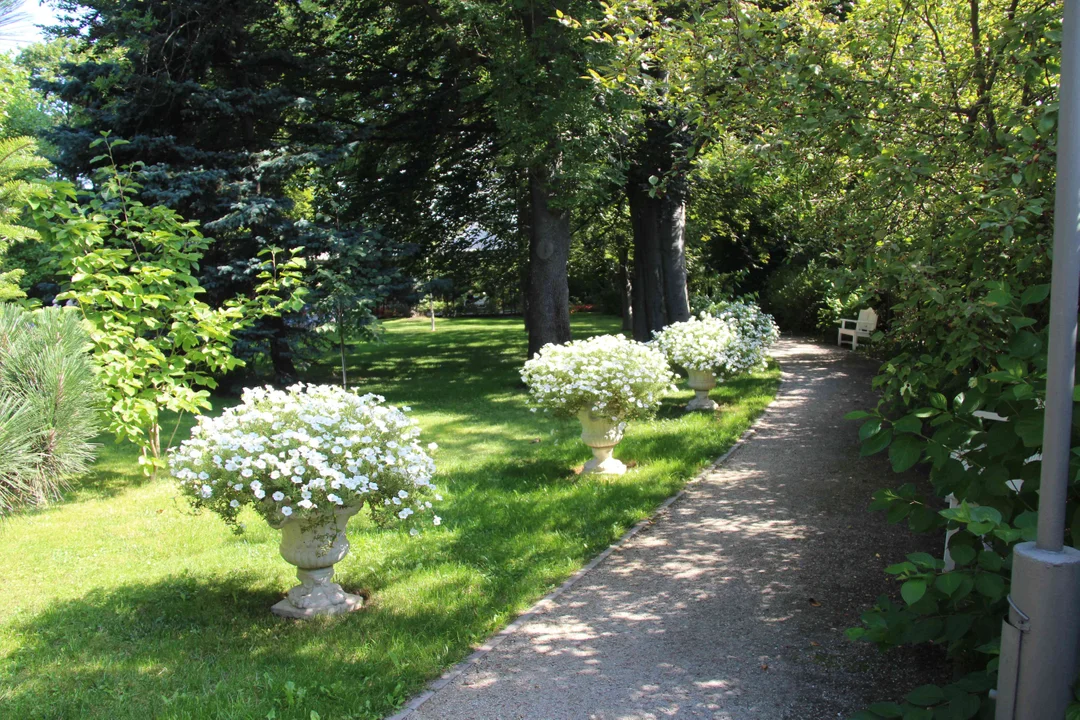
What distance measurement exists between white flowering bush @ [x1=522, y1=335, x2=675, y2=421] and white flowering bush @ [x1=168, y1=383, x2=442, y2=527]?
2.66 metres

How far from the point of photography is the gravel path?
341cm

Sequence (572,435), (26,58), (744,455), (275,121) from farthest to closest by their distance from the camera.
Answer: (26,58), (275,121), (572,435), (744,455)

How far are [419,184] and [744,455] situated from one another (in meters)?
9.51

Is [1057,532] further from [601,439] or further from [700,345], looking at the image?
[700,345]

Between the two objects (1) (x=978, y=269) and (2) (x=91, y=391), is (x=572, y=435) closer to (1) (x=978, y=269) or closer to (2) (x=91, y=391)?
(2) (x=91, y=391)

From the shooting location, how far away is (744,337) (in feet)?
35.8

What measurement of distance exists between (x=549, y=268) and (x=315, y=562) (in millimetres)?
9247

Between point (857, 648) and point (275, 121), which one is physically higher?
point (275, 121)

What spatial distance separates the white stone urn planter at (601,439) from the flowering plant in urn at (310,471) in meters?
2.84

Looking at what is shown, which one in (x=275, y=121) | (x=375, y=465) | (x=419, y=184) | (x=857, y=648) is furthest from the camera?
(x=419, y=184)

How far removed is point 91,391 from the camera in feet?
18.4

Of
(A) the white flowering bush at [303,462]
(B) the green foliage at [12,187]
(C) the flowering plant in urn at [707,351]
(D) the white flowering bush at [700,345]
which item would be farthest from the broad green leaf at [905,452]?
(C) the flowering plant in urn at [707,351]

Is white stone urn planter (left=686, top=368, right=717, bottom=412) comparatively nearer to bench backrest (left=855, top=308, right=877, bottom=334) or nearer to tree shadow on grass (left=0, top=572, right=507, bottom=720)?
tree shadow on grass (left=0, top=572, right=507, bottom=720)

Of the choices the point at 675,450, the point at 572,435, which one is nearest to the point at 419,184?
the point at 572,435
